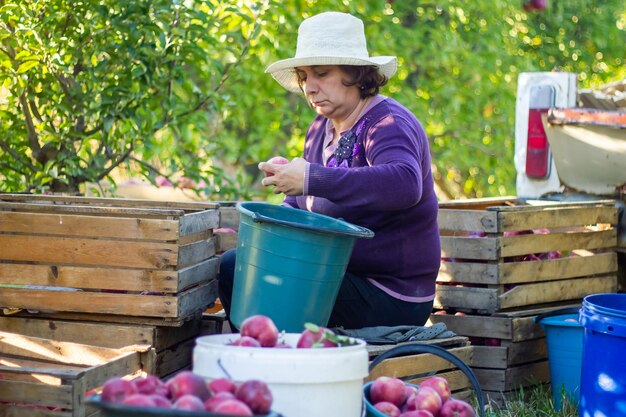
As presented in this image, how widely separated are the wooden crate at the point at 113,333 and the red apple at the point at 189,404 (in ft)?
4.46

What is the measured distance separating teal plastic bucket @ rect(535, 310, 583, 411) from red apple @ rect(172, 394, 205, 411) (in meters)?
2.40

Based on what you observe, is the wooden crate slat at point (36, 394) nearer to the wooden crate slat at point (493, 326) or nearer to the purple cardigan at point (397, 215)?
the purple cardigan at point (397, 215)

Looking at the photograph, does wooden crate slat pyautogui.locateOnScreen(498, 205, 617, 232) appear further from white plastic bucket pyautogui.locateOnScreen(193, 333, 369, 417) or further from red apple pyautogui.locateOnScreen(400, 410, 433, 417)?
white plastic bucket pyautogui.locateOnScreen(193, 333, 369, 417)

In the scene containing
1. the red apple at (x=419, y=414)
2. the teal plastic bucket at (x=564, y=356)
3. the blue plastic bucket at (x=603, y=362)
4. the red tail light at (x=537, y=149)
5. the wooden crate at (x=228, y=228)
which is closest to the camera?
the red apple at (x=419, y=414)

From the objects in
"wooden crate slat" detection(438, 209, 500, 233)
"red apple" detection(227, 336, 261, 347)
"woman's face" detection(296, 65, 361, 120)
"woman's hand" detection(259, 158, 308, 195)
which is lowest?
"red apple" detection(227, 336, 261, 347)

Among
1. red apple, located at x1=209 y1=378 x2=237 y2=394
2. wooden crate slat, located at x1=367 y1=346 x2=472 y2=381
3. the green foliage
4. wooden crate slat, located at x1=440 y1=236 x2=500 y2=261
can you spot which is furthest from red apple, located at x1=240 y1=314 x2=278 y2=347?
the green foliage

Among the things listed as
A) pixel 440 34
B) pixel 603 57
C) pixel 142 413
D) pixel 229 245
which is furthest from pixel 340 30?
pixel 603 57

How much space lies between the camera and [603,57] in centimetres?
1023

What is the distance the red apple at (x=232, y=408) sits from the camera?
208 centimetres

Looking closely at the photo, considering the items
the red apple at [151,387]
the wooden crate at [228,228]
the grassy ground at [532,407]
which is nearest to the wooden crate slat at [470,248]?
the grassy ground at [532,407]

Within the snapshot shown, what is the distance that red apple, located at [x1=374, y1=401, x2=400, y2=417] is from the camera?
9.42ft

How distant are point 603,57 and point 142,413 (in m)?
9.05

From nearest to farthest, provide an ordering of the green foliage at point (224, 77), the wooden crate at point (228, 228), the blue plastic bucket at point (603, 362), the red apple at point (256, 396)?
the red apple at point (256, 396)
the blue plastic bucket at point (603, 362)
the wooden crate at point (228, 228)
the green foliage at point (224, 77)

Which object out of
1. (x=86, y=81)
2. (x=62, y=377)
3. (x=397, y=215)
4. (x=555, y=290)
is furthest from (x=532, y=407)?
(x=86, y=81)
